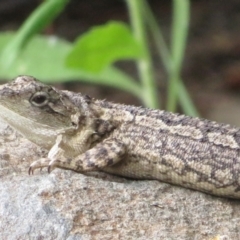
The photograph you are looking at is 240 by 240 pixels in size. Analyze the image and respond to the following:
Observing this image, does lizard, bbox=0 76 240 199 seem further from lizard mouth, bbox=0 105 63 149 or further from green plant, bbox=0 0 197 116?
green plant, bbox=0 0 197 116

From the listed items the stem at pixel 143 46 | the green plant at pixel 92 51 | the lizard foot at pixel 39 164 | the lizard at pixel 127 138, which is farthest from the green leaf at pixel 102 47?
the lizard foot at pixel 39 164

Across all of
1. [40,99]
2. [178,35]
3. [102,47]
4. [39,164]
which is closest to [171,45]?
[178,35]

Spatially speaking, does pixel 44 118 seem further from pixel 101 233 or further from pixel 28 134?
pixel 101 233

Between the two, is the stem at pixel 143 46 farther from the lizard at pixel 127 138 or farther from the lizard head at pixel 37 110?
the lizard head at pixel 37 110

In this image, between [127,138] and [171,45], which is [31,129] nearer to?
[127,138]

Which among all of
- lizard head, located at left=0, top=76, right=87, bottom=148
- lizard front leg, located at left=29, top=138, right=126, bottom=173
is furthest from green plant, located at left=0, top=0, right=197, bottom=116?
lizard front leg, located at left=29, top=138, right=126, bottom=173

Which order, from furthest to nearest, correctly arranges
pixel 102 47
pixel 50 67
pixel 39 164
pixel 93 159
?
pixel 50 67 → pixel 102 47 → pixel 93 159 → pixel 39 164

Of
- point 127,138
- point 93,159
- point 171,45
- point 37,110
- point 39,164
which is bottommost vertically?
point 39,164

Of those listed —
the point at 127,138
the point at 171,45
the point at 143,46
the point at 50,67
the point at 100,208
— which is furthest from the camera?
the point at 171,45
